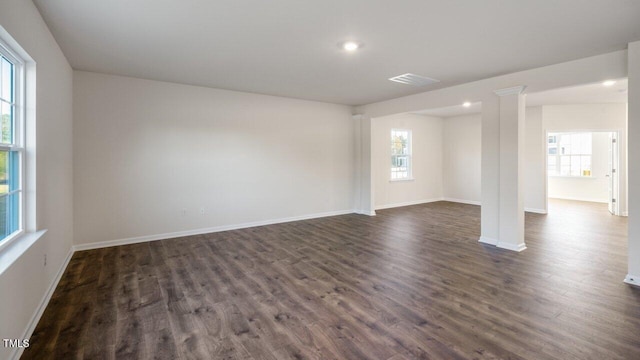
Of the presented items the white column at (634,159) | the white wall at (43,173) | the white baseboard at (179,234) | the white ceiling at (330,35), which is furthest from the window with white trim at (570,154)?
the white wall at (43,173)

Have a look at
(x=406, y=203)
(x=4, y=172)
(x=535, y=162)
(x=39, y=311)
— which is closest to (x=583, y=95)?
(x=535, y=162)

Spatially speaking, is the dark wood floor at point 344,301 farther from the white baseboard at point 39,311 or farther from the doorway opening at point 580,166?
the doorway opening at point 580,166

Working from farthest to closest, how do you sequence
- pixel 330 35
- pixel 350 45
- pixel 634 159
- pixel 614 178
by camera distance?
pixel 614 178 → pixel 350 45 → pixel 634 159 → pixel 330 35

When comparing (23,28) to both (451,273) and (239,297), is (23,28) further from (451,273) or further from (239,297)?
(451,273)

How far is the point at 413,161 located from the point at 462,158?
152cm

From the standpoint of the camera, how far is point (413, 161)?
8.76m

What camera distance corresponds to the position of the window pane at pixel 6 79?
2181 mm

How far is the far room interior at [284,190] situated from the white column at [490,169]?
1.2 inches

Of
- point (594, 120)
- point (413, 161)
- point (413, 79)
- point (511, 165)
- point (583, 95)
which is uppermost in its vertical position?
point (583, 95)

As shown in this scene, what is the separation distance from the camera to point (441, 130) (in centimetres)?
941

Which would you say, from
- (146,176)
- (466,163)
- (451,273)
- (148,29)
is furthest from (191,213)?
(466,163)

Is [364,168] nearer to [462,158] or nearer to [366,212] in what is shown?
[366,212]

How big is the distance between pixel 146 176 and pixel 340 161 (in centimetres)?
401

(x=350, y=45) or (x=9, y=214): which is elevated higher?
(x=350, y=45)
